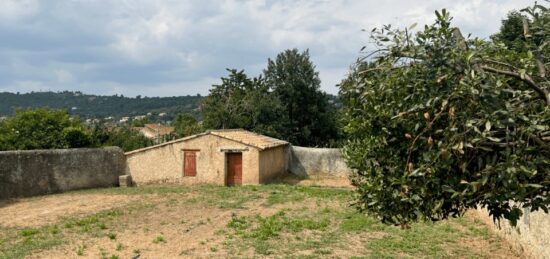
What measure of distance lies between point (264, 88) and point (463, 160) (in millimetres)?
30421

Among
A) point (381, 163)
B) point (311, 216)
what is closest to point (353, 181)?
point (381, 163)

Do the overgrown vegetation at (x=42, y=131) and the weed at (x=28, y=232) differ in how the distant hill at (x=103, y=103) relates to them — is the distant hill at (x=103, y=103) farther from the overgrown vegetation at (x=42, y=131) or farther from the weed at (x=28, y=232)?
the weed at (x=28, y=232)

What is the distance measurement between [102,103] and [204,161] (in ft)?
420

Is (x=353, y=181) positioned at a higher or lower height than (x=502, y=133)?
lower

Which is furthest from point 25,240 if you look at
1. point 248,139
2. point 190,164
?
point 248,139

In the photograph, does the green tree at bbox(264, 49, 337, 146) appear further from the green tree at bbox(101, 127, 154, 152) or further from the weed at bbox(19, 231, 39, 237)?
the weed at bbox(19, 231, 39, 237)

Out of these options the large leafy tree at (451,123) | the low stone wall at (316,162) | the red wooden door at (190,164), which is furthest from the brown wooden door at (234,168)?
the large leafy tree at (451,123)

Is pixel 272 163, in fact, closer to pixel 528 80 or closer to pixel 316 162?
pixel 316 162

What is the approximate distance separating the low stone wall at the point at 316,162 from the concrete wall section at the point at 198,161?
467 cm

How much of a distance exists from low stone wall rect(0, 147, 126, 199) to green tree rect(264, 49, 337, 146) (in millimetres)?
13839

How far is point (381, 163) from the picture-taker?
409cm

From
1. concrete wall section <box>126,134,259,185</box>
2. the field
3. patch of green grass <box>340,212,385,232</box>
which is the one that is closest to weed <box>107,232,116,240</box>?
the field

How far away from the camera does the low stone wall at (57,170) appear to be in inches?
723

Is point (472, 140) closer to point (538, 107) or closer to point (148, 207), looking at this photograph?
point (538, 107)
